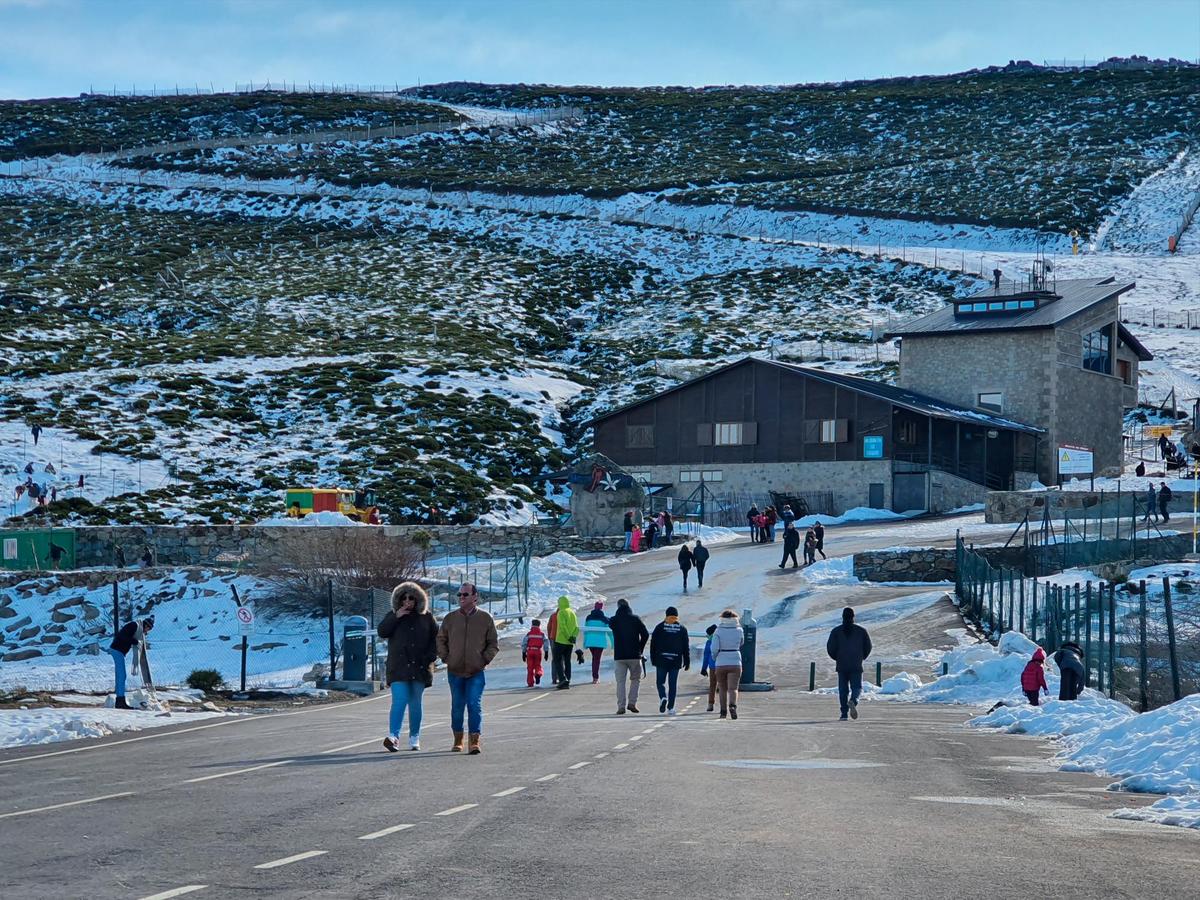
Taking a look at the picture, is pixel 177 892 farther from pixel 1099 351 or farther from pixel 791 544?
pixel 1099 351

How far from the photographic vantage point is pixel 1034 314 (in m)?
66.5

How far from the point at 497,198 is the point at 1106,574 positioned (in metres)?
96.0

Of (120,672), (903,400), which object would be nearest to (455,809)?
(120,672)

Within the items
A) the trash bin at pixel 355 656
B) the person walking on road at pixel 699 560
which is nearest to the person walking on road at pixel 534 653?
the trash bin at pixel 355 656

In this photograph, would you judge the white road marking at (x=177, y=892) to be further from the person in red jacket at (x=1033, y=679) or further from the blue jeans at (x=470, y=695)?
the person in red jacket at (x=1033, y=679)

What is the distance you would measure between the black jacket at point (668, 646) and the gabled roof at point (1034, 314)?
45.9 meters

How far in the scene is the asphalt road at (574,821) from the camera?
26.4 ft

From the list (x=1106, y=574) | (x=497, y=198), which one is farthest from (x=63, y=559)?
(x=497, y=198)

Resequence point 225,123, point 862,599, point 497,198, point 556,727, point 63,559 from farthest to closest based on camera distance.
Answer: point 225,123
point 497,198
point 63,559
point 862,599
point 556,727

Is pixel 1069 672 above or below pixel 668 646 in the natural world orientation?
below

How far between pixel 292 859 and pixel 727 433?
58.6 m

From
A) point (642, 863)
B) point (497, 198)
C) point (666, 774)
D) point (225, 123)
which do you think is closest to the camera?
point (642, 863)

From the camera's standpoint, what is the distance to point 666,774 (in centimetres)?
1351

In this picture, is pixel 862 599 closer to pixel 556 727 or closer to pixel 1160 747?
pixel 556 727
